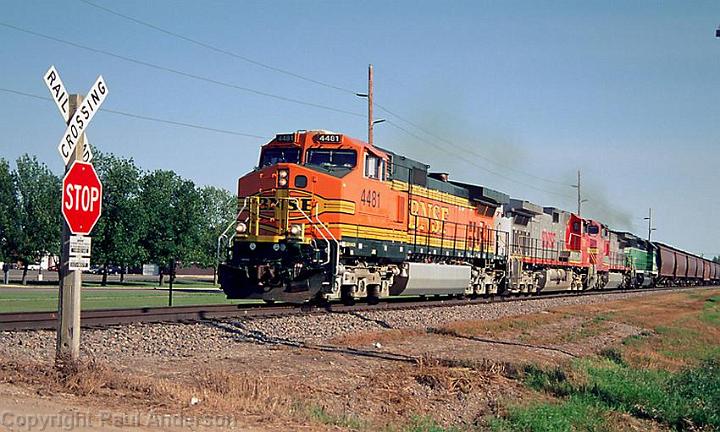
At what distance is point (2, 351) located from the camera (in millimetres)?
11008

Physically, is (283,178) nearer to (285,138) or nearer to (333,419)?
(285,138)

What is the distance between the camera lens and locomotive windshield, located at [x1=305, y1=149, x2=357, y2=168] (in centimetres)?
2019

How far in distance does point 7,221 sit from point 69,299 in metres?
48.0

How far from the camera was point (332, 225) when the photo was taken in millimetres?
19172

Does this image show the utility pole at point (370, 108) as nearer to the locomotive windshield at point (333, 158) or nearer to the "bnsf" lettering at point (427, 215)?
the "bnsf" lettering at point (427, 215)

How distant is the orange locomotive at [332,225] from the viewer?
60.8 feet

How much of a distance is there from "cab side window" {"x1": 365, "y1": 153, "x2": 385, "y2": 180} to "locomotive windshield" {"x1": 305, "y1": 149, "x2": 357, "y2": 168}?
1.91ft

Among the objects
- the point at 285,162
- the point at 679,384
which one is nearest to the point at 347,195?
the point at 285,162

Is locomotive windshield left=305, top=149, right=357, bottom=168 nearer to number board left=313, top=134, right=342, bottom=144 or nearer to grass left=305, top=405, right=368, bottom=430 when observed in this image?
number board left=313, top=134, right=342, bottom=144

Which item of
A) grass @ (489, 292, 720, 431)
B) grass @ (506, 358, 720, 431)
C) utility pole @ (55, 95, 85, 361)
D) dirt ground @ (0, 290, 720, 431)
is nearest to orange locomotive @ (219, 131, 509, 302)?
dirt ground @ (0, 290, 720, 431)

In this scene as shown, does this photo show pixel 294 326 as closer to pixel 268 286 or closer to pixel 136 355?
pixel 268 286

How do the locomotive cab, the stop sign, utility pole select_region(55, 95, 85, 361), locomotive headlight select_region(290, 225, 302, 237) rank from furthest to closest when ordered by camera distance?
1. locomotive headlight select_region(290, 225, 302, 237)
2. the locomotive cab
3. utility pole select_region(55, 95, 85, 361)
4. the stop sign

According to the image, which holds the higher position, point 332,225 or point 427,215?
point 427,215

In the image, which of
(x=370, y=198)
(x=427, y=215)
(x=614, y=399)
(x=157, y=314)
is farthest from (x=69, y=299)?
(x=427, y=215)
